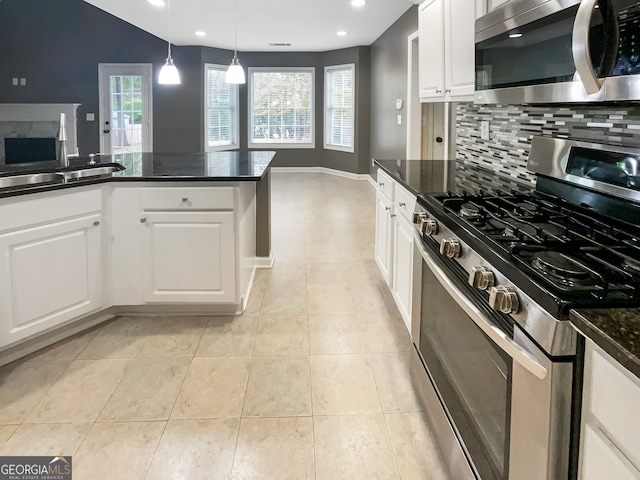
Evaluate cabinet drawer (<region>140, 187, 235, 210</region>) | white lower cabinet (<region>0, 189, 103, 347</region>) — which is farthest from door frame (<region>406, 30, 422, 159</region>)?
white lower cabinet (<region>0, 189, 103, 347</region>)

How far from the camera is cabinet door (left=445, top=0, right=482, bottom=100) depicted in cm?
249

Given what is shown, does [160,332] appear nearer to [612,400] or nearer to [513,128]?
[513,128]

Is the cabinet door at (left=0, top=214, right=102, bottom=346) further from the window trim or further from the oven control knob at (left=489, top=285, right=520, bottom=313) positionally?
the window trim

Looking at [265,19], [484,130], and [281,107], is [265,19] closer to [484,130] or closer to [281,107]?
[281,107]

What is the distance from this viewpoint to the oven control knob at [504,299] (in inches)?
45.1

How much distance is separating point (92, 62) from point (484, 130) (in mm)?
8122

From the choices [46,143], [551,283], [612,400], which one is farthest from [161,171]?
[46,143]

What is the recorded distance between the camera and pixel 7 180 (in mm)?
2523

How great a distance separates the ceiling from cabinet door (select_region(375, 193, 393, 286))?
3396mm

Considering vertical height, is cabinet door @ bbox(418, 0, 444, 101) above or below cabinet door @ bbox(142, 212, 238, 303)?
above

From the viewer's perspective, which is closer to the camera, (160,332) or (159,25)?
(160,332)

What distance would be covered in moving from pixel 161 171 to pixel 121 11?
4.66 metres

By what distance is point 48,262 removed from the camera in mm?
2623

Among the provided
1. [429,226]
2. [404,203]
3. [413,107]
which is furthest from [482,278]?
[413,107]
